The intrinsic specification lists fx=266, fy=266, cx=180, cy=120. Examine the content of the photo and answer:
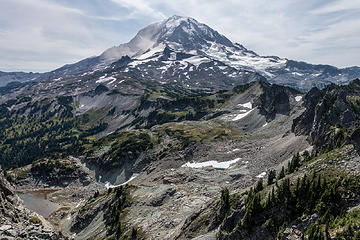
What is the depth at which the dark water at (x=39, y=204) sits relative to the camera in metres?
117

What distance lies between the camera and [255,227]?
116 feet

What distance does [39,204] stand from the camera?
12456cm

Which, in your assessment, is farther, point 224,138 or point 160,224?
point 224,138

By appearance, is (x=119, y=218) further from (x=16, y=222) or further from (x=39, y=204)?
(x=39, y=204)

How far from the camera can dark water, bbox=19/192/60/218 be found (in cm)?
11681

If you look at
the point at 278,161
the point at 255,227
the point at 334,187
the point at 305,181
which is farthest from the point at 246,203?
the point at 278,161

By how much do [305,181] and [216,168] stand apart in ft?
203

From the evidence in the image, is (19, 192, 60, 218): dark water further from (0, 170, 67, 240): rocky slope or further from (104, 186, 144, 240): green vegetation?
(0, 170, 67, 240): rocky slope

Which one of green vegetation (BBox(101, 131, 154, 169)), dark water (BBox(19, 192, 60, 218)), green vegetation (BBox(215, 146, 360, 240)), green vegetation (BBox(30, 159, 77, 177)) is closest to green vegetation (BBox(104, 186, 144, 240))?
green vegetation (BBox(215, 146, 360, 240))

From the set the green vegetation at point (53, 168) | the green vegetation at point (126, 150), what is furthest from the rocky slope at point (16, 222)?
the green vegetation at point (53, 168)

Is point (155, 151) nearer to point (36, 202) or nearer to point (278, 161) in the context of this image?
point (36, 202)

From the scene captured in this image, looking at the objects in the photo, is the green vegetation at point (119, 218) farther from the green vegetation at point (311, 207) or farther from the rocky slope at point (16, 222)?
the green vegetation at point (311, 207)

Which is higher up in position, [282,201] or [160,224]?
[282,201]

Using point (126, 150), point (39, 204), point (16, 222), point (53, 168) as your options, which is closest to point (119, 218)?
point (16, 222)
